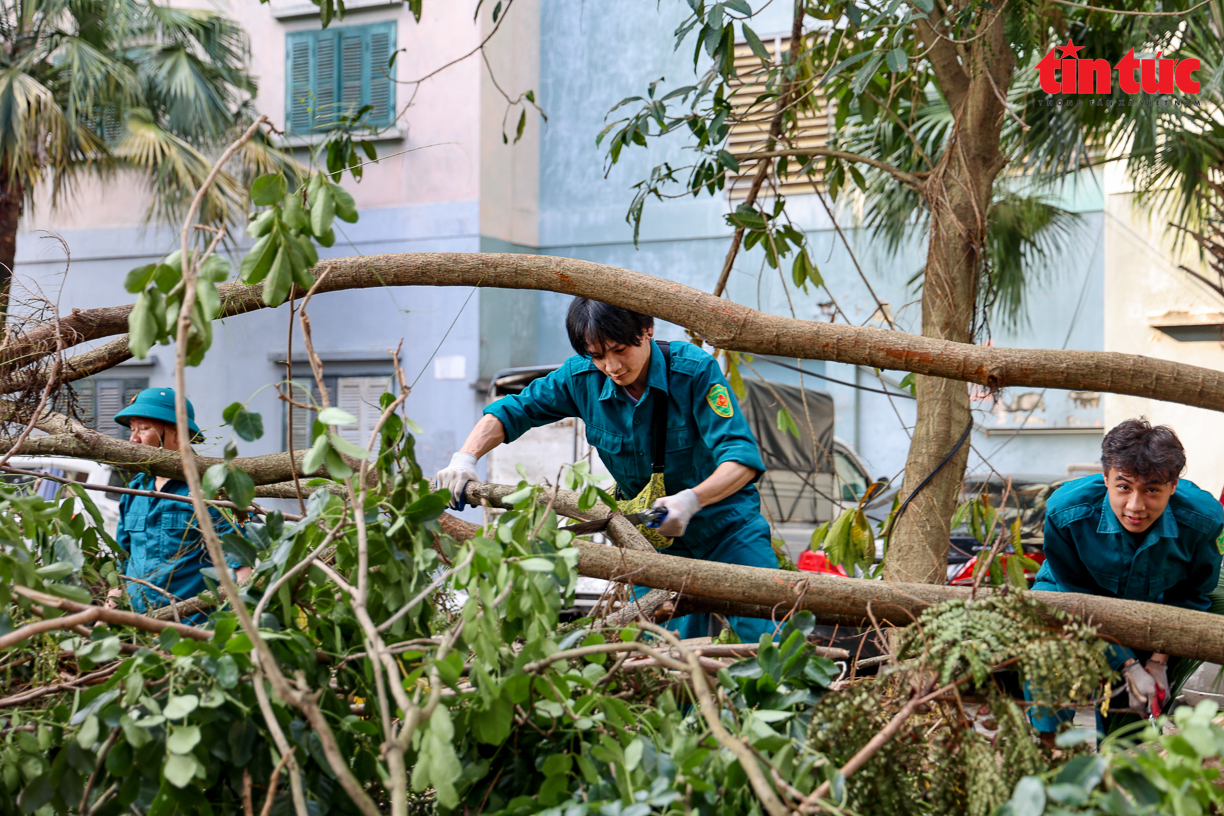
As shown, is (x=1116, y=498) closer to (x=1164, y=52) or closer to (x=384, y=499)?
(x=384, y=499)

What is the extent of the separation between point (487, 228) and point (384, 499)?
30.9 feet

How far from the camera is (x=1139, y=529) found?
2.75 metres

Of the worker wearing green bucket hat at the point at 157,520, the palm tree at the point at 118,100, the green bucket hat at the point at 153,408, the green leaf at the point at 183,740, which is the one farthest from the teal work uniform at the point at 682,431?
the palm tree at the point at 118,100

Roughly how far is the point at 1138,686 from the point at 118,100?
30.6 ft

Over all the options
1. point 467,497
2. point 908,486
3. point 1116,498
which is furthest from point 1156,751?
point 908,486

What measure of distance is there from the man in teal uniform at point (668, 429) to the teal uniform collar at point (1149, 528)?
95cm

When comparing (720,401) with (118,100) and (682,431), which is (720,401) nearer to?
(682,431)

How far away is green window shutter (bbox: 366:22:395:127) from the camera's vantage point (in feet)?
35.1

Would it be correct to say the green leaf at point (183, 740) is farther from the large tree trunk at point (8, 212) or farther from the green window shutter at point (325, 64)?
the green window shutter at point (325, 64)

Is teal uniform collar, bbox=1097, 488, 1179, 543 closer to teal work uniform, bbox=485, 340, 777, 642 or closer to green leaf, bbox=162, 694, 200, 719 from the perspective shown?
teal work uniform, bbox=485, 340, 777, 642

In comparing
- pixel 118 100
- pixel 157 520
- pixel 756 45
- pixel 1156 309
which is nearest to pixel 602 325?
pixel 756 45

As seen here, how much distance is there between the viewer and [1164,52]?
4871 millimetres

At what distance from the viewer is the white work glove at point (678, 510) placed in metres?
2.48

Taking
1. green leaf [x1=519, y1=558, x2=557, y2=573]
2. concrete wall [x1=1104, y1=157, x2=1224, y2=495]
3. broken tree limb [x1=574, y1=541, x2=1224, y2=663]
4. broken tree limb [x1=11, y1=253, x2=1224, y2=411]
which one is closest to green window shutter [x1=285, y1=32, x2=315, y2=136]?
concrete wall [x1=1104, y1=157, x2=1224, y2=495]
